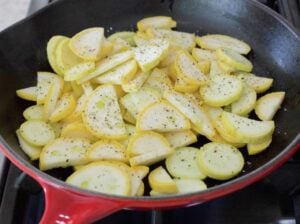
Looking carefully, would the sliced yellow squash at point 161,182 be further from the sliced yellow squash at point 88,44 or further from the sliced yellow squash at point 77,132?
the sliced yellow squash at point 88,44

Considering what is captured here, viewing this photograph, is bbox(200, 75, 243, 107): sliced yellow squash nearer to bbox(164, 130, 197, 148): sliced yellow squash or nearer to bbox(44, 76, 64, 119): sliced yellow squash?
bbox(164, 130, 197, 148): sliced yellow squash

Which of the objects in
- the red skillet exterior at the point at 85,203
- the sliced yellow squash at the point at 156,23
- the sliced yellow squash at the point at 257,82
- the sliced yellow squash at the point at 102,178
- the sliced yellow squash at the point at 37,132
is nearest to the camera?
the red skillet exterior at the point at 85,203

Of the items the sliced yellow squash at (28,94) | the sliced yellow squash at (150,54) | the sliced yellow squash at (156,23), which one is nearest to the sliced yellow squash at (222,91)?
the sliced yellow squash at (150,54)

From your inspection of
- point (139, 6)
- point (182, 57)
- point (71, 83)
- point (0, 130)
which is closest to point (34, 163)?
point (0, 130)

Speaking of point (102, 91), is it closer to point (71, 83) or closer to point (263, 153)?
point (71, 83)

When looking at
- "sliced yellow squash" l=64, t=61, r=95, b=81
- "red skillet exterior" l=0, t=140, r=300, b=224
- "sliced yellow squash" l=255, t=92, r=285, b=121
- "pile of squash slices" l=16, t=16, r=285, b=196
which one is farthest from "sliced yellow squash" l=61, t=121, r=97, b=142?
"sliced yellow squash" l=255, t=92, r=285, b=121

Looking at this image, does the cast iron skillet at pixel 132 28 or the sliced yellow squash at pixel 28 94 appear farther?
the sliced yellow squash at pixel 28 94

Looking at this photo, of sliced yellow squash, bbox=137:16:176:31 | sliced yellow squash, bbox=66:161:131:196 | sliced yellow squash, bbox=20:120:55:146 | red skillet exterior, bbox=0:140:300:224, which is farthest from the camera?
sliced yellow squash, bbox=137:16:176:31
